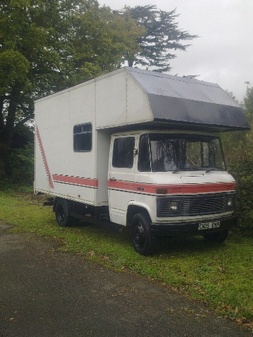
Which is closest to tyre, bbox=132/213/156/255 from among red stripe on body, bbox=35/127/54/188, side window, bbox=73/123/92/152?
side window, bbox=73/123/92/152

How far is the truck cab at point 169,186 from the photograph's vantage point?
22.7ft

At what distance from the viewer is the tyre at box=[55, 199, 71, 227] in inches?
410

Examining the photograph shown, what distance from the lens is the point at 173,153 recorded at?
24.2 ft

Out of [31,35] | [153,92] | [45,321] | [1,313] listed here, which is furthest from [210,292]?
[31,35]

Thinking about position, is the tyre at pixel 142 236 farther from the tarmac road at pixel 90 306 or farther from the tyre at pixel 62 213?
the tyre at pixel 62 213

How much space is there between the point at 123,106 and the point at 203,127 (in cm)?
194

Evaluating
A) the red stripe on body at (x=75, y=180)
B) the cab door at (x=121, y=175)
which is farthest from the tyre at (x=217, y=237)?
the red stripe on body at (x=75, y=180)

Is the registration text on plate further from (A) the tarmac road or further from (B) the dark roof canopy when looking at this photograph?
(B) the dark roof canopy

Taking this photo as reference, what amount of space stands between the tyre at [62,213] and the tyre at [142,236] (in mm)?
3361

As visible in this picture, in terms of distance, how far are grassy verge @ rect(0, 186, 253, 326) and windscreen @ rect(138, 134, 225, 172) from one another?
1854 mm

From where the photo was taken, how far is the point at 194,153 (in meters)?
7.73

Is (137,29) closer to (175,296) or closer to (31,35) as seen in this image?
(31,35)

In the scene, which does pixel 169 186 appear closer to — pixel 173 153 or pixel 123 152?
pixel 173 153

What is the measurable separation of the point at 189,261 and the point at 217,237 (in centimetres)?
154
